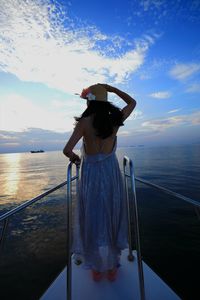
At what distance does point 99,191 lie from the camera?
1.92 metres

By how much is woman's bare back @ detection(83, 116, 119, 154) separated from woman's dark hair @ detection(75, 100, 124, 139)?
0.04 m

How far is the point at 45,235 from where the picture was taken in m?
8.02

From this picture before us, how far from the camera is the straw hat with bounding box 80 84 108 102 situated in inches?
76.3

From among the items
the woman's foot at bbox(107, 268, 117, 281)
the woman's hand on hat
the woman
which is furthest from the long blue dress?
the woman's hand on hat

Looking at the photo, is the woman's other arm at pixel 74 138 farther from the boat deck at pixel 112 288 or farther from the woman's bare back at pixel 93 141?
the boat deck at pixel 112 288

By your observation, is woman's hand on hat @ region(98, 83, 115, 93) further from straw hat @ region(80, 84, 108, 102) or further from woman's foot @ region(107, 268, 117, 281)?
woman's foot @ region(107, 268, 117, 281)

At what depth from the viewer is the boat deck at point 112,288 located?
1915mm

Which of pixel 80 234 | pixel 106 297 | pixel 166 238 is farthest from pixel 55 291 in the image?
pixel 166 238

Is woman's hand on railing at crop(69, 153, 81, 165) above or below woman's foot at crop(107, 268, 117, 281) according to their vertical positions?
above

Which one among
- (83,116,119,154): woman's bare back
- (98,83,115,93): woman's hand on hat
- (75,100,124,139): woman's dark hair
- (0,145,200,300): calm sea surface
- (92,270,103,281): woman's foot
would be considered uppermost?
(98,83,115,93): woman's hand on hat

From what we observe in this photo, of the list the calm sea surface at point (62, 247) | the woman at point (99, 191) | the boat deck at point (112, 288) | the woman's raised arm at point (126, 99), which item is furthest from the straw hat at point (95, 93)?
the calm sea surface at point (62, 247)

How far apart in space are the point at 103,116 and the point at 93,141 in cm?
24

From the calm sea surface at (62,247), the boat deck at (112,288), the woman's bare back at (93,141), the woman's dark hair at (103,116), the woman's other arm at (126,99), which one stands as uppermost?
the woman's other arm at (126,99)

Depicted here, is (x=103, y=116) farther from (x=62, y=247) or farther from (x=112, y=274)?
(x=62, y=247)
